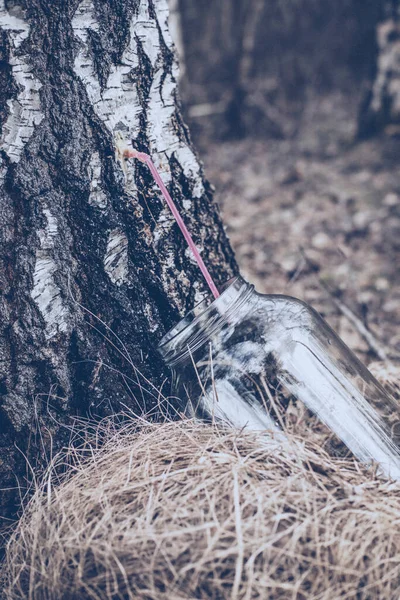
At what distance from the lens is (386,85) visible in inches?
167

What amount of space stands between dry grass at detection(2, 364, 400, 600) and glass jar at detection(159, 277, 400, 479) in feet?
0.27

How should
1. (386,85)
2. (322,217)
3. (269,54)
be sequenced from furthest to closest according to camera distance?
(269,54)
(386,85)
(322,217)

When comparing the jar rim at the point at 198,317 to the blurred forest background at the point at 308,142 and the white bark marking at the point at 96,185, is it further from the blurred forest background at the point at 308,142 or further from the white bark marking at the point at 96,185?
the blurred forest background at the point at 308,142

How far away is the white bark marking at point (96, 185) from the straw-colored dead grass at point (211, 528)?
617 mm

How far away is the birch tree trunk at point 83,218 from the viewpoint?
120cm

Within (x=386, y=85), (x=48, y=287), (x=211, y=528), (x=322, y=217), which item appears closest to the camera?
(x=211, y=528)

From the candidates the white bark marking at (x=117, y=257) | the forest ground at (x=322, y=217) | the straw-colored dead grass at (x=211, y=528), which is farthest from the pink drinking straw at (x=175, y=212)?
the forest ground at (x=322, y=217)

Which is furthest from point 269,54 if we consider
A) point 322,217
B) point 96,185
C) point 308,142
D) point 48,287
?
point 48,287

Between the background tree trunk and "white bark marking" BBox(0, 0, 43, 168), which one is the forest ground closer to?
the background tree trunk

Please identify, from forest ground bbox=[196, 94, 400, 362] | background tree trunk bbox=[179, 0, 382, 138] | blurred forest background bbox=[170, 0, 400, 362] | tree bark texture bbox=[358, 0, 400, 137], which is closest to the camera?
forest ground bbox=[196, 94, 400, 362]

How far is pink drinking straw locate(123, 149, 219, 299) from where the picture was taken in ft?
4.19

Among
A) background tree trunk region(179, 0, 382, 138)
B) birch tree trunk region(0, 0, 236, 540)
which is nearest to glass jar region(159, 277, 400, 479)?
birch tree trunk region(0, 0, 236, 540)

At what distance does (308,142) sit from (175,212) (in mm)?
4013

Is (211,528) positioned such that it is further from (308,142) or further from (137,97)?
(308,142)
